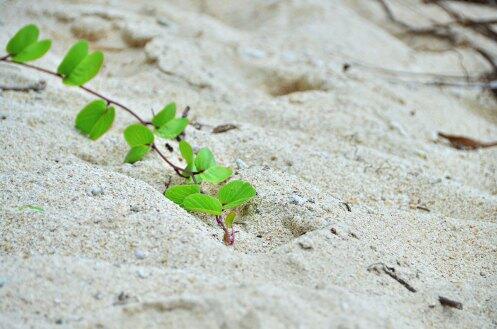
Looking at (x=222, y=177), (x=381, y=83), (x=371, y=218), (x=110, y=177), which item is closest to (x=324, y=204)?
(x=371, y=218)

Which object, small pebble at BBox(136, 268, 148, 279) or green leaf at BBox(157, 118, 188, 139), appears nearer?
small pebble at BBox(136, 268, 148, 279)

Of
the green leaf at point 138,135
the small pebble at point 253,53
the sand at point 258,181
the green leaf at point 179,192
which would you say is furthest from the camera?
the small pebble at point 253,53

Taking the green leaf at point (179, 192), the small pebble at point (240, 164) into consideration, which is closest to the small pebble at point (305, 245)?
the green leaf at point (179, 192)

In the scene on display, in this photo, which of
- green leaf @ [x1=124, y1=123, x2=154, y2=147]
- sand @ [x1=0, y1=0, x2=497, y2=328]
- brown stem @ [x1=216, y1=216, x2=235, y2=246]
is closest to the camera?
sand @ [x1=0, y1=0, x2=497, y2=328]

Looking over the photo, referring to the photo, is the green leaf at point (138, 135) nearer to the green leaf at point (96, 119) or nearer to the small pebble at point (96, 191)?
the green leaf at point (96, 119)

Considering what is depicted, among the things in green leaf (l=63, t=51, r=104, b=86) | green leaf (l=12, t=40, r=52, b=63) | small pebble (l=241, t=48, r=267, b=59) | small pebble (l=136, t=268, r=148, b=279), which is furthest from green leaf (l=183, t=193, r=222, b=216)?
small pebble (l=241, t=48, r=267, b=59)

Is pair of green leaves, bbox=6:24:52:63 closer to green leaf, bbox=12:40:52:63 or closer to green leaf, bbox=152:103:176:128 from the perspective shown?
green leaf, bbox=12:40:52:63
